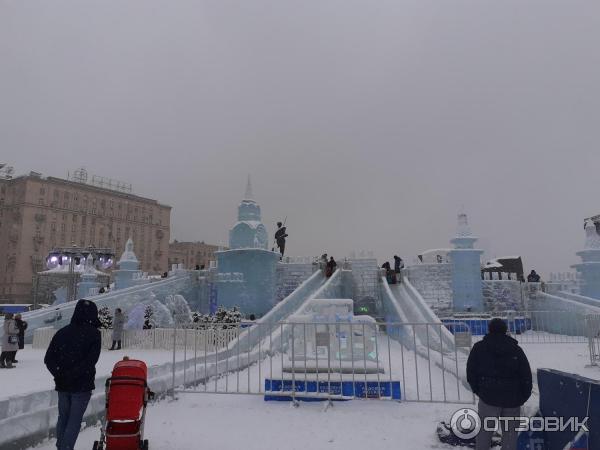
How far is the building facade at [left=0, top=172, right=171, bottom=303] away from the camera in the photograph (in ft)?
185

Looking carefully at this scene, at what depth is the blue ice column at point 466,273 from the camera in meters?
22.5

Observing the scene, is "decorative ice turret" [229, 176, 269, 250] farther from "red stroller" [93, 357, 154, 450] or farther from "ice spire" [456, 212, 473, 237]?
"red stroller" [93, 357, 154, 450]

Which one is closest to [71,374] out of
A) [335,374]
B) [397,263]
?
[335,374]

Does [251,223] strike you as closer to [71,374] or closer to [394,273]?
[394,273]

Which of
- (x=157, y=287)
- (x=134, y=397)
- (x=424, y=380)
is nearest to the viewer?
(x=134, y=397)

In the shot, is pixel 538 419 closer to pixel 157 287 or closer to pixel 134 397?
pixel 134 397

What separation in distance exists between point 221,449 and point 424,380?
4929mm

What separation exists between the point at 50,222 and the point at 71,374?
6440cm

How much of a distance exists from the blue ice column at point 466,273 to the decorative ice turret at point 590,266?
630cm

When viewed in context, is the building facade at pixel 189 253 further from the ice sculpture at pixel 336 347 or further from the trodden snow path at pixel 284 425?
the trodden snow path at pixel 284 425

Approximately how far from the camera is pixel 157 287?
24.2m

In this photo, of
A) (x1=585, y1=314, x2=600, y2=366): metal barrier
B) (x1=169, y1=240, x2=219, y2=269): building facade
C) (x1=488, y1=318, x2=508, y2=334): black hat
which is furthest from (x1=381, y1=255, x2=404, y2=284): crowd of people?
(x1=169, y1=240, x2=219, y2=269): building facade

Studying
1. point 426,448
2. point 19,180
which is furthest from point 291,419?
point 19,180

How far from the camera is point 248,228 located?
22375mm
